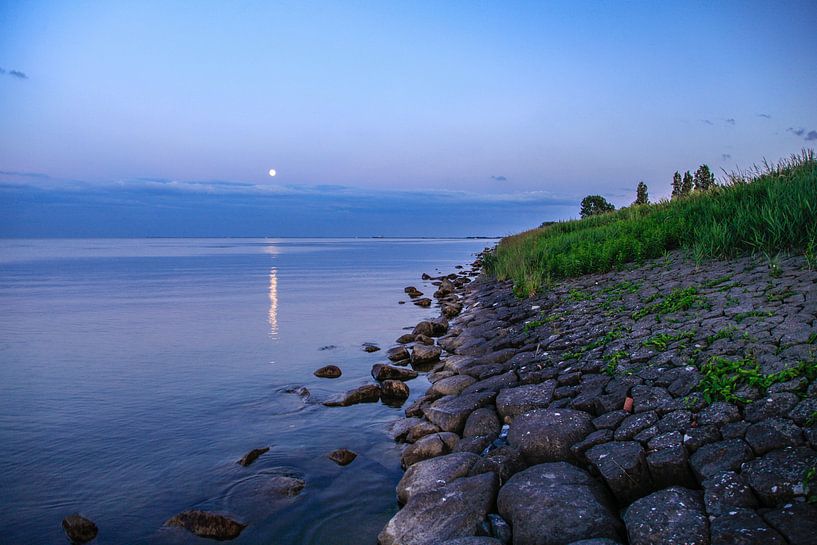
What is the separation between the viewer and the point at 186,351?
14852 mm

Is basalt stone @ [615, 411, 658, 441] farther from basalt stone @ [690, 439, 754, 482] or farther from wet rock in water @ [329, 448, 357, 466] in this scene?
wet rock in water @ [329, 448, 357, 466]

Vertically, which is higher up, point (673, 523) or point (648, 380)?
point (648, 380)

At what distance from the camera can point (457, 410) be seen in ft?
24.8

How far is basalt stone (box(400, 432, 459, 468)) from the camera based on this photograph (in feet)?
22.5

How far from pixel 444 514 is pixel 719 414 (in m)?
2.74

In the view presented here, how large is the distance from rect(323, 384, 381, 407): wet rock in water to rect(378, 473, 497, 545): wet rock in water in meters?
4.58

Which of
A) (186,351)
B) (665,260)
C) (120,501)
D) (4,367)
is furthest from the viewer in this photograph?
(186,351)

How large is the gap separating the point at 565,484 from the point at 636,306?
5.17 meters

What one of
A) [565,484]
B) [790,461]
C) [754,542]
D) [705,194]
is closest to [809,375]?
[790,461]

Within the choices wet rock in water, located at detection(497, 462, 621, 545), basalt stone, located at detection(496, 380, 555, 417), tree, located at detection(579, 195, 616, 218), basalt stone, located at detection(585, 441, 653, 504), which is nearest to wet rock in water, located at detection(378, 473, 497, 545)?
wet rock in water, located at detection(497, 462, 621, 545)

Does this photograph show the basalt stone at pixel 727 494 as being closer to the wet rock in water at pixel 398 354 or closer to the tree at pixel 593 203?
the wet rock in water at pixel 398 354

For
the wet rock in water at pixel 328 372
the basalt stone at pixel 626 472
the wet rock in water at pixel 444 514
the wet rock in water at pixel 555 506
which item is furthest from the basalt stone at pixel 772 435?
the wet rock in water at pixel 328 372

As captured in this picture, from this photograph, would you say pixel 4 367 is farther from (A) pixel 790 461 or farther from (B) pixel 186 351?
(A) pixel 790 461

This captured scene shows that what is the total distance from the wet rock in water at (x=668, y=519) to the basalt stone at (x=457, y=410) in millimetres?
3349
